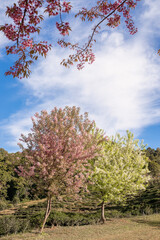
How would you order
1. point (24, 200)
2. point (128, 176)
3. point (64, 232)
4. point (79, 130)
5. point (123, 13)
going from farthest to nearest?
point (24, 200), point (128, 176), point (79, 130), point (64, 232), point (123, 13)

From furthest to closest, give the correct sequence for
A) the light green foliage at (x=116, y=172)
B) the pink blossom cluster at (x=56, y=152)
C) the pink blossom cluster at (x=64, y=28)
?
the light green foliage at (x=116, y=172)
the pink blossom cluster at (x=56, y=152)
the pink blossom cluster at (x=64, y=28)

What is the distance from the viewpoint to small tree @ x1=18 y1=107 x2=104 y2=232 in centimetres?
1017

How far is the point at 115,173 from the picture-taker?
46.1 ft

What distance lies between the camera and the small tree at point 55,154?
1017cm

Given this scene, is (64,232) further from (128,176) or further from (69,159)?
(128,176)

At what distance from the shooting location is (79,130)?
1207 cm

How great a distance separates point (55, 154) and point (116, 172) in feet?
19.0

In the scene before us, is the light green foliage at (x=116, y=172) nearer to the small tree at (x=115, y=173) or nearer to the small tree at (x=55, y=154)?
the small tree at (x=115, y=173)

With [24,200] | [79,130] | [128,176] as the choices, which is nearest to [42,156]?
[79,130]

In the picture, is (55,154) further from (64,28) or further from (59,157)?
(64,28)

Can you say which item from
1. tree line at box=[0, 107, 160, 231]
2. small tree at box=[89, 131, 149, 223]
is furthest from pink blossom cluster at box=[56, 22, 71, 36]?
small tree at box=[89, 131, 149, 223]

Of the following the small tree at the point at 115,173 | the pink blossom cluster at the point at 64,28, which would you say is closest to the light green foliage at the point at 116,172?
the small tree at the point at 115,173

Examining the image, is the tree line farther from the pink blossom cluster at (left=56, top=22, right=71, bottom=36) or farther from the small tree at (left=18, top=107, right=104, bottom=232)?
the pink blossom cluster at (left=56, top=22, right=71, bottom=36)

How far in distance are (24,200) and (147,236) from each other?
3869 cm
